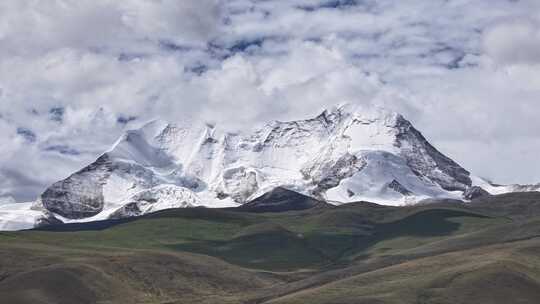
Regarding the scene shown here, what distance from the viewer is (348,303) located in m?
193

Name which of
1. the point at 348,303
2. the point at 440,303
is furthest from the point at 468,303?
the point at 348,303

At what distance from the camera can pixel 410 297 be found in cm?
19800

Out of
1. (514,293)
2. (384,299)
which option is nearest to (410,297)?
(384,299)

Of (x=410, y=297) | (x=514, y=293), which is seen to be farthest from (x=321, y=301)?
(x=514, y=293)

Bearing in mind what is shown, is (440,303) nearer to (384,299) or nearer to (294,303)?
(384,299)

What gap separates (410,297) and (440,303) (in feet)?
22.9

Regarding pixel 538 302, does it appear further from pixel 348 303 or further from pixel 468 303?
pixel 348 303

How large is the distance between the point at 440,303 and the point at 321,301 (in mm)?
23565

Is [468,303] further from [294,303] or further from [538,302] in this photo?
[294,303]

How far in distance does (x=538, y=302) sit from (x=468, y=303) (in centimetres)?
1455

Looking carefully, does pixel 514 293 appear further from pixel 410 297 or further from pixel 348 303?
pixel 348 303

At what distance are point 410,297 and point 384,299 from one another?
6449mm

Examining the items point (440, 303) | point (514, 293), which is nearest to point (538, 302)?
point (514, 293)

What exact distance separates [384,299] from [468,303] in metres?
16.2
